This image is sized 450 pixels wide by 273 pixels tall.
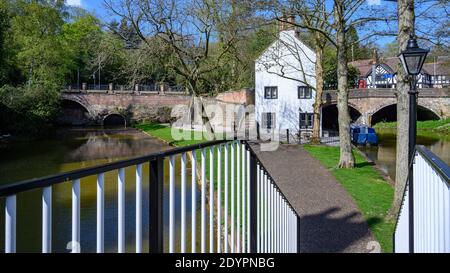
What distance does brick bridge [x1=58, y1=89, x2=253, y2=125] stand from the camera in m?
53.3

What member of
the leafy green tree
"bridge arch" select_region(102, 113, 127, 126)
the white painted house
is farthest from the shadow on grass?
"bridge arch" select_region(102, 113, 127, 126)

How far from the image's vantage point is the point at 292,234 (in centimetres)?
486

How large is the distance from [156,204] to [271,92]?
104ft

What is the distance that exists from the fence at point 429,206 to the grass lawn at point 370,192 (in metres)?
3.64

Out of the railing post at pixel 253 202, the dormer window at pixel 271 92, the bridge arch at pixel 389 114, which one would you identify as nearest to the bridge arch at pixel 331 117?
the bridge arch at pixel 389 114

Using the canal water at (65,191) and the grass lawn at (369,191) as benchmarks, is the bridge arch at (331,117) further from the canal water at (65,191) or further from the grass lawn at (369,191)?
the grass lawn at (369,191)

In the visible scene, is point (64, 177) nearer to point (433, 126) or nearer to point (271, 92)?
point (271, 92)

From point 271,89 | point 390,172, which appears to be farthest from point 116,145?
point 390,172

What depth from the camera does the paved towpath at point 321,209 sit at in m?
7.33

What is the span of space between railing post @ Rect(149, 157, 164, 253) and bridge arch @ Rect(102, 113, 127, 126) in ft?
175

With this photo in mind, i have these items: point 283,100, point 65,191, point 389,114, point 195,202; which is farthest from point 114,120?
point 195,202

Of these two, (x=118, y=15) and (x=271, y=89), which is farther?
(x=271, y=89)
